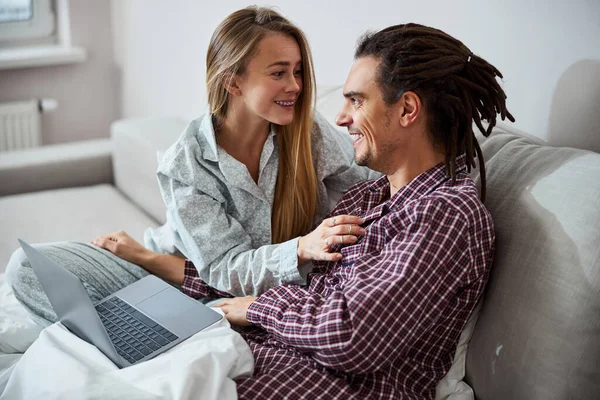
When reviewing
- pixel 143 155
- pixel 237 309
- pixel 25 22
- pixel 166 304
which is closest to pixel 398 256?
pixel 237 309

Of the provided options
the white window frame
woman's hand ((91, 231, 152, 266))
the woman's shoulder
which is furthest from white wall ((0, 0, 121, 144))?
the woman's shoulder

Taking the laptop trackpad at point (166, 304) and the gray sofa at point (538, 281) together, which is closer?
the gray sofa at point (538, 281)

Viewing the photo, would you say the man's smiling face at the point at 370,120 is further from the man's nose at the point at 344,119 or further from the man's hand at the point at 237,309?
the man's hand at the point at 237,309

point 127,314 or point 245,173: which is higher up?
point 245,173

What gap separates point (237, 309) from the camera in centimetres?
156

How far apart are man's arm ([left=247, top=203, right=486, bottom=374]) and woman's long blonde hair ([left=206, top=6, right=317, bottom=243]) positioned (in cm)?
44

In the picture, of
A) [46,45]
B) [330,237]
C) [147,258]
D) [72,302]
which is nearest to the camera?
[72,302]

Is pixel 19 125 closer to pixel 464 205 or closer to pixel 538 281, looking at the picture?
pixel 464 205

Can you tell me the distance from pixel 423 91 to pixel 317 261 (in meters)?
0.45

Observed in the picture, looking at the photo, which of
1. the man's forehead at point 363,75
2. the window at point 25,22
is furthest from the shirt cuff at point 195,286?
the window at point 25,22

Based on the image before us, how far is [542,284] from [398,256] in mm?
257

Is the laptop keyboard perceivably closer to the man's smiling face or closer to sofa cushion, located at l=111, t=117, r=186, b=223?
the man's smiling face

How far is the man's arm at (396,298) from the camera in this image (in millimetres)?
1237

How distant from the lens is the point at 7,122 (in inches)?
127
